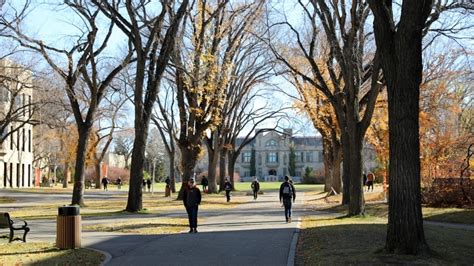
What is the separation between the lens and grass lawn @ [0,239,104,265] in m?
11.9

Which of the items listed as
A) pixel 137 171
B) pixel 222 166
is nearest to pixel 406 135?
pixel 137 171

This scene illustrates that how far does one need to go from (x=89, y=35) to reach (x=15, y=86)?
20.0m

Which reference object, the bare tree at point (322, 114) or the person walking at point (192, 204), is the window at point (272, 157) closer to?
the bare tree at point (322, 114)

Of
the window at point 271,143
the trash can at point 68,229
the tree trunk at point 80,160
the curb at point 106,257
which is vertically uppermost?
the window at point 271,143

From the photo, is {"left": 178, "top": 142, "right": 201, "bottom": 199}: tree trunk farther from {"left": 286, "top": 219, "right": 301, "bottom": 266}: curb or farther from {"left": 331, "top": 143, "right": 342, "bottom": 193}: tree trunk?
{"left": 286, "top": 219, "right": 301, "bottom": 266}: curb

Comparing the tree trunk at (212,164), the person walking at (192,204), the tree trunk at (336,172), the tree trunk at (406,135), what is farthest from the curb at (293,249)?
the tree trunk at (212,164)

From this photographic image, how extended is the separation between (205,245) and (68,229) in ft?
10.2

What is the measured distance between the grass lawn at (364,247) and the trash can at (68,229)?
4.94 m

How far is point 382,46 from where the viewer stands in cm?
1198

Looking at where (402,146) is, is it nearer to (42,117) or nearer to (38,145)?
(42,117)

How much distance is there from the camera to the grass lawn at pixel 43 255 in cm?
1192

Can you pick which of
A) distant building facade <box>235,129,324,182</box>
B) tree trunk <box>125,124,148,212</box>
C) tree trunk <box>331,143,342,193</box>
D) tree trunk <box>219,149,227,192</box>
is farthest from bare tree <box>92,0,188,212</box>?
distant building facade <box>235,129,324,182</box>

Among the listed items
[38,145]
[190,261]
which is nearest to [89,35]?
[190,261]

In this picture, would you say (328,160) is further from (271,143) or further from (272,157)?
(271,143)
